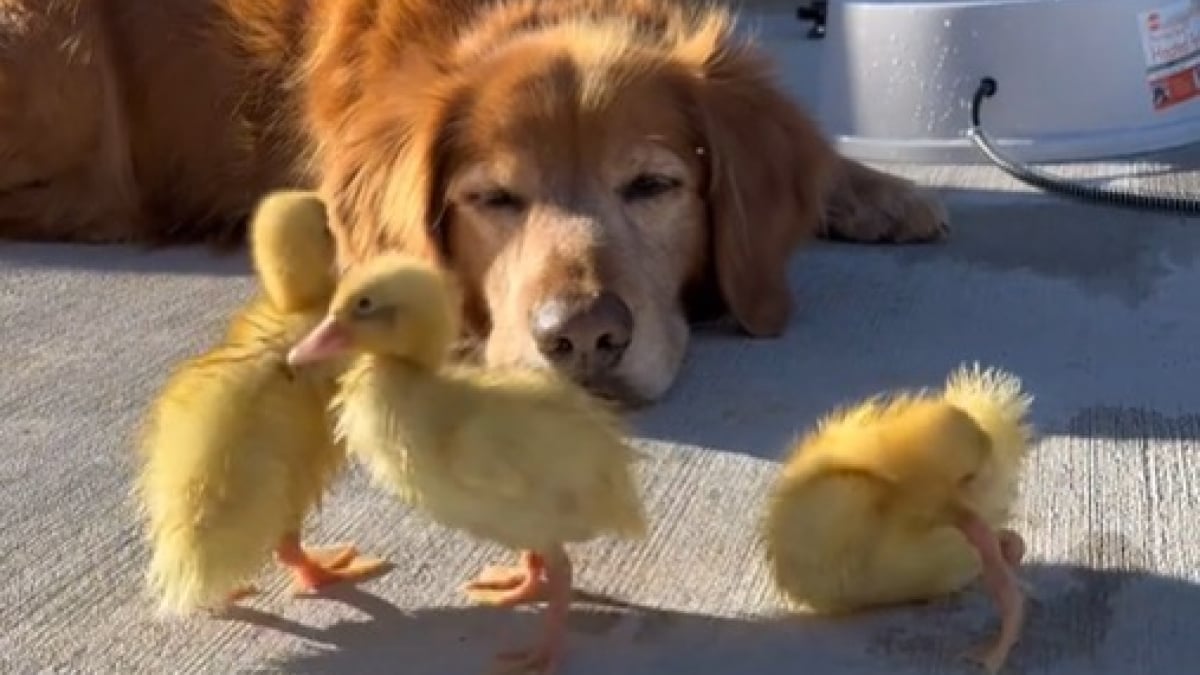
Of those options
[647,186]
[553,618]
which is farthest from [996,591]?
[647,186]

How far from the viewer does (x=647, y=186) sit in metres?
3.51

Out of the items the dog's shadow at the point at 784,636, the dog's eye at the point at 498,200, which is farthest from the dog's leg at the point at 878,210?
the dog's shadow at the point at 784,636

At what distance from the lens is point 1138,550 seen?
8.25 feet

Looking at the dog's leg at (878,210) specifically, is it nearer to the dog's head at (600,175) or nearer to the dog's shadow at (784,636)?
the dog's head at (600,175)

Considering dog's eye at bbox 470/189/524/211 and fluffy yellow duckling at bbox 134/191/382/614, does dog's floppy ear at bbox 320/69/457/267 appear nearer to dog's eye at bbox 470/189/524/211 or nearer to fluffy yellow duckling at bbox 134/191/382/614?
dog's eye at bbox 470/189/524/211

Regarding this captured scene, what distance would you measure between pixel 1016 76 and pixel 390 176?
155cm

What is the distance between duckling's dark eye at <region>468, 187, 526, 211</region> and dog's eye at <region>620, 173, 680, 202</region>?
183mm

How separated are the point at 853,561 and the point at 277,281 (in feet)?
2.43

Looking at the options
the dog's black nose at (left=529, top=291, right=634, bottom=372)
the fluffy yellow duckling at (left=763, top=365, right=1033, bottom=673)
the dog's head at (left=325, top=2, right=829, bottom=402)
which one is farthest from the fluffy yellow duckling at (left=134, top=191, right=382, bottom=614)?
the dog's head at (left=325, top=2, right=829, bottom=402)

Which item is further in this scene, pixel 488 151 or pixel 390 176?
pixel 390 176

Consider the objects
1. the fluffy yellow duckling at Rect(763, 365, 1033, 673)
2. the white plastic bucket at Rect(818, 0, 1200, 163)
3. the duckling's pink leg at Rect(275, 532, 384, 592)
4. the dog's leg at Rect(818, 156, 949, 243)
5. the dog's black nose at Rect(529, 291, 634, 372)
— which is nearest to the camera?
the fluffy yellow duckling at Rect(763, 365, 1033, 673)

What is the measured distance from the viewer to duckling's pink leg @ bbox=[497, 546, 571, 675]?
2188 mm

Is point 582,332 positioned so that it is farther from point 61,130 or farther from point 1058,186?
point 61,130

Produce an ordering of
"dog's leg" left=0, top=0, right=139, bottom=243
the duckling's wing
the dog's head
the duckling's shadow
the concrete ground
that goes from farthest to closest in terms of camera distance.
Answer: "dog's leg" left=0, top=0, right=139, bottom=243, the duckling's shadow, the dog's head, the concrete ground, the duckling's wing
